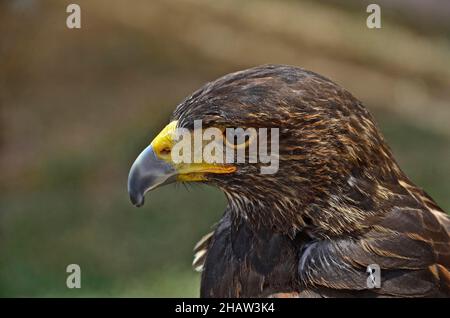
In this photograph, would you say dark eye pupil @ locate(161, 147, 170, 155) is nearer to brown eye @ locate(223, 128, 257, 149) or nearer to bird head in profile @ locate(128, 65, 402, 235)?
bird head in profile @ locate(128, 65, 402, 235)

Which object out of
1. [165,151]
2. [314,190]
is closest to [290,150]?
[314,190]

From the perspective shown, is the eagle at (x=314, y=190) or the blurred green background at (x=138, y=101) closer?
the eagle at (x=314, y=190)

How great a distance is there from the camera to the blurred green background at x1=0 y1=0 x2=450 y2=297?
823 cm

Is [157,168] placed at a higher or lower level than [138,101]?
lower

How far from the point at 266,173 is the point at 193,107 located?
0.43 m

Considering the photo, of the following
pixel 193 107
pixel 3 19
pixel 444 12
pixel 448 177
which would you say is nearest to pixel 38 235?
pixel 3 19

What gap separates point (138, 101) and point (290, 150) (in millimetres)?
6871

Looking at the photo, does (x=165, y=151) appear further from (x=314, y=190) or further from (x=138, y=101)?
(x=138, y=101)

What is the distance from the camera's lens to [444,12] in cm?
1162

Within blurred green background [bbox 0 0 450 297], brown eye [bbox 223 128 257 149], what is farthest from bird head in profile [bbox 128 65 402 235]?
blurred green background [bbox 0 0 450 297]

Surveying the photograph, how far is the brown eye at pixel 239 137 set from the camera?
3670 mm

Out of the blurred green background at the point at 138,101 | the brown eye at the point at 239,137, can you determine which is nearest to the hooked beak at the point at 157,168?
the brown eye at the point at 239,137

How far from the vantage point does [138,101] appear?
1043 cm

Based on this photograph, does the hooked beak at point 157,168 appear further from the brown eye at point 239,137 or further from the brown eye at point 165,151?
the brown eye at point 239,137
